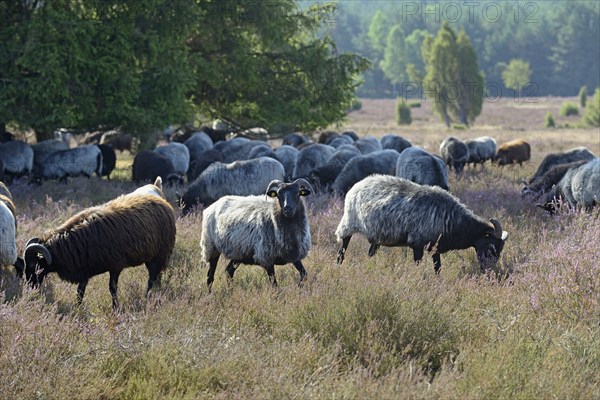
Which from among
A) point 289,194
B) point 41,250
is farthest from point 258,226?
point 41,250

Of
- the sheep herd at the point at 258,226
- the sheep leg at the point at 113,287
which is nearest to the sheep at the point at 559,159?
the sheep herd at the point at 258,226

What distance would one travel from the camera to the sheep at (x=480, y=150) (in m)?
25.9

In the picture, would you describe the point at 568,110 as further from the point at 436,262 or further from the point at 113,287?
the point at 113,287

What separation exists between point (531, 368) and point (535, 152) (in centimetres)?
3111

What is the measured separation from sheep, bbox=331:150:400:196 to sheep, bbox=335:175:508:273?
5.21 m

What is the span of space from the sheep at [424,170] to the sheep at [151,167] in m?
6.21

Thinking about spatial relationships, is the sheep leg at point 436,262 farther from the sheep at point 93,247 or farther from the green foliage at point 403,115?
the green foliage at point 403,115

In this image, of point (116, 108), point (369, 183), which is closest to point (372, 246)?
point (369, 183)

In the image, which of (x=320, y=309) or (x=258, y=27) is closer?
(x=320, y=309)

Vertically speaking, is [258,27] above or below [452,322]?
above

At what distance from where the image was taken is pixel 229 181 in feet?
49.5

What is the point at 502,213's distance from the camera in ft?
42.4

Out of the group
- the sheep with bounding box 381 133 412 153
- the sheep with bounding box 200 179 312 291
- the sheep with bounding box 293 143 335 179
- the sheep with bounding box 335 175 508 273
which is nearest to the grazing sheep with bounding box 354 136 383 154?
the sheep with bounding box 381 133 412 153

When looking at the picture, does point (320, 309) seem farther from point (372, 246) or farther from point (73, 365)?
point (372, 246)
